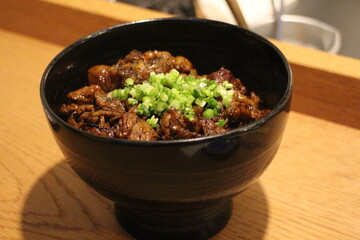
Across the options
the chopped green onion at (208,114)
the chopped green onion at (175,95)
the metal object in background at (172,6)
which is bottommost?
the metal object in background at (172,6)

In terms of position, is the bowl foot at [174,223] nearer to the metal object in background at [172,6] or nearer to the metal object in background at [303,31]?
the metal object in background at [303,31]

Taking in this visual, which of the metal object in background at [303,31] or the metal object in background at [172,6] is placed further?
the metal object in background at [172,6]

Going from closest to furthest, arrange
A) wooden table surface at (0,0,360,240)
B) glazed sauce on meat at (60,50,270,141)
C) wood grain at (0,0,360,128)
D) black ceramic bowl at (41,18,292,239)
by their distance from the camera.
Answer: black ceramic bowl at (41,18,292,239)
glazed sauce on meat at (60,50,270,141)
wooden table surface at (0,0,360,240)
wood grain at (0,0,360,128)

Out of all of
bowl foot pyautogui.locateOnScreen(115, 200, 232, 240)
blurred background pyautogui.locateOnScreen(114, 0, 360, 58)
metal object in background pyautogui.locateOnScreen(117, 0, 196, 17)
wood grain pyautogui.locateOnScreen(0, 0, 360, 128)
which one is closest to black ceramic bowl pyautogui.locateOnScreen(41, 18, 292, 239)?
bowl foot pyautogui.locateOnScreen(115, 200, 232, 240)

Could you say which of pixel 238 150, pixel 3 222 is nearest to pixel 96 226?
pixel 3 222

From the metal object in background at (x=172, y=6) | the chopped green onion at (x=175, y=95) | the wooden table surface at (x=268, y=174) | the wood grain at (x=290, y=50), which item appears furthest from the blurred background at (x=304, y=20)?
the chopped green onion at (x=175, y=95)

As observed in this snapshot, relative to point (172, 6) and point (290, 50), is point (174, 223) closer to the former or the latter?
Answer: point (290, 50)

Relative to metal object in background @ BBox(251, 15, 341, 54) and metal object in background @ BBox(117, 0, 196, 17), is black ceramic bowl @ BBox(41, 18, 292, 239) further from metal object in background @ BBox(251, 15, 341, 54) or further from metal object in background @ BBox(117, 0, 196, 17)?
metal object in background @ BBox(117, 0, 196, 17)

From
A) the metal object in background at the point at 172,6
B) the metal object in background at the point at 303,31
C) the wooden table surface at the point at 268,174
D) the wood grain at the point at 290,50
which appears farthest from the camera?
the metal object in background at the point at 172,6
